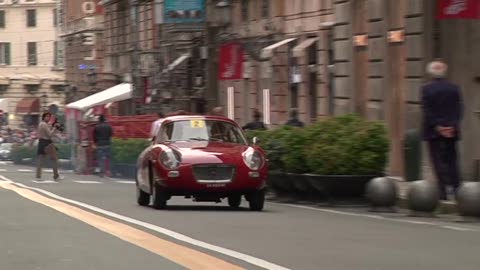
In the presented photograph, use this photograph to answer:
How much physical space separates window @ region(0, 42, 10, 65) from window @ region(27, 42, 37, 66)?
1816 millimetres

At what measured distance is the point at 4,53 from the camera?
103m

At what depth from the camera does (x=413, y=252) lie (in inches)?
458

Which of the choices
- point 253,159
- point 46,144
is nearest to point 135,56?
point 46,144

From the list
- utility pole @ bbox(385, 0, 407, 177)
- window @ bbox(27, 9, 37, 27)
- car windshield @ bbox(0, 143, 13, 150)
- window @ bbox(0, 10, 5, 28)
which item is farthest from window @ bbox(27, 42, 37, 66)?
utility pole @ bbox(385, 0, 407, 177)

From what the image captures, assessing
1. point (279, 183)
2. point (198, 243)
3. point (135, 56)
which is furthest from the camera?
point (135, 56)

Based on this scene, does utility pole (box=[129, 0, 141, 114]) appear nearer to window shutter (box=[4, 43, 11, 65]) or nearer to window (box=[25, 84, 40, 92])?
window (box=[25, 84, 40, 92])

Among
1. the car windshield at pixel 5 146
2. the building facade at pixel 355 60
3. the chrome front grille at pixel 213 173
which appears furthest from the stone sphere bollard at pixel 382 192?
the car windshield at pixel 5 146

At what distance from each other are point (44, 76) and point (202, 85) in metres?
56.9

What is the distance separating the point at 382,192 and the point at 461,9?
12.3 ft

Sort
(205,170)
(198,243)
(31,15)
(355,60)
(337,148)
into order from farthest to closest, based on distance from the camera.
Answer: (31,15) → (355,60) → (337,148) → (205,170) → (198,243)

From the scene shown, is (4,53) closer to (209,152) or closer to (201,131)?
(201,131)

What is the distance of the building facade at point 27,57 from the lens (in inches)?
3839

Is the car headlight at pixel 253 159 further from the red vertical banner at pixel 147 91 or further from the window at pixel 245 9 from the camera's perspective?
the red vertical banner at pixel 147 91

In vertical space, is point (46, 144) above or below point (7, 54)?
below
